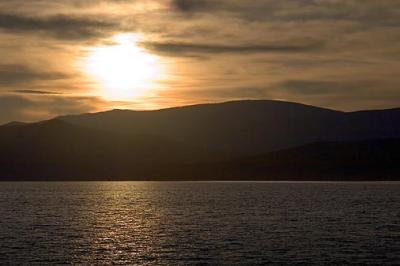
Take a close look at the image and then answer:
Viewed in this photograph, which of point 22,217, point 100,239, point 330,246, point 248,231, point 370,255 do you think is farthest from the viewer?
point 22,217

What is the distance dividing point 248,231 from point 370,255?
1249 inches

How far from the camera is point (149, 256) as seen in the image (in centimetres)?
8306

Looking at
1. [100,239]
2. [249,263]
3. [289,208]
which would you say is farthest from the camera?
[289,208]

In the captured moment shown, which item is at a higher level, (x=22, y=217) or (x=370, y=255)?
(x=22, y=217)

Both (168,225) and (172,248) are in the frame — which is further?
(168,225)

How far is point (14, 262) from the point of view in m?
76.2

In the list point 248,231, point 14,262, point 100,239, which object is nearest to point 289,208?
point 248,231

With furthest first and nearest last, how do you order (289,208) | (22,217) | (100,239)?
1. (289,208)
2. (22,217)
3. (100,239)

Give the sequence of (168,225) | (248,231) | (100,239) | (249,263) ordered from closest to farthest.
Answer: (249,263), (100,239), (248,231), (168,225)

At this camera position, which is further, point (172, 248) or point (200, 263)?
point (172, 248)

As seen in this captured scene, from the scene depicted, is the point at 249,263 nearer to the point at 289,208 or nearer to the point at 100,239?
the point at 100,239

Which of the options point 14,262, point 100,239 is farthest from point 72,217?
point 14,262

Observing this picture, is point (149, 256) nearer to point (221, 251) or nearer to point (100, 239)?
point (221, 251)

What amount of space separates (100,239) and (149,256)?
19950mm
